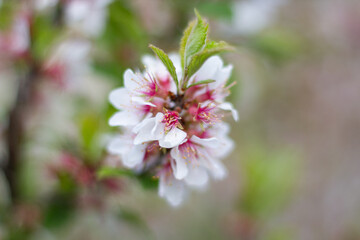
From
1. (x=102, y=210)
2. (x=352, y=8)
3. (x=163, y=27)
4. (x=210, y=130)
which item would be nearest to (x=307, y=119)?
(x=352, y=8)

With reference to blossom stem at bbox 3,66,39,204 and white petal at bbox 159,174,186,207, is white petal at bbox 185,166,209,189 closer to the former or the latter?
white petal at bbox 159,174,186,207

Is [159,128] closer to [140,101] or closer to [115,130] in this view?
[140,101]

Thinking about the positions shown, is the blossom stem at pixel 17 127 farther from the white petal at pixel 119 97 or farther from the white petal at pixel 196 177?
the white petal at pixel 196 177

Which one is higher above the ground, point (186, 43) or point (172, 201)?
point (186, 43)

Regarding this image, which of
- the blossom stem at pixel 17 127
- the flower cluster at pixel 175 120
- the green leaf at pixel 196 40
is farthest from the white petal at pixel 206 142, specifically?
the blossom stem at pixel 17 127

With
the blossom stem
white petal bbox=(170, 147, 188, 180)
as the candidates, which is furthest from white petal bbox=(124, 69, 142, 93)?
the blossom stem

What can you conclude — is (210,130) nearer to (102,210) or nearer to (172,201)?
(172,201)

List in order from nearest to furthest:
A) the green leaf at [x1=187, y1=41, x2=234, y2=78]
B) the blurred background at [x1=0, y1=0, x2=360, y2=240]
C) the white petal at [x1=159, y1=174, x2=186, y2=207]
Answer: the green leaf at [x1=187, y1=41, x2=234, y2=78], the white petal at [x1=159, y1=174, x2=186, y2=207], the blurred background at [x1=0, y1=0, x2=360, y2=240]
